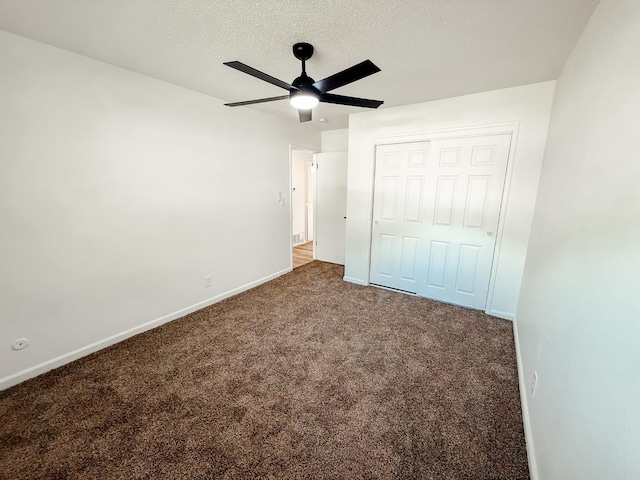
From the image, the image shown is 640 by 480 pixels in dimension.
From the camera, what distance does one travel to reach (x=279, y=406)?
1713mm

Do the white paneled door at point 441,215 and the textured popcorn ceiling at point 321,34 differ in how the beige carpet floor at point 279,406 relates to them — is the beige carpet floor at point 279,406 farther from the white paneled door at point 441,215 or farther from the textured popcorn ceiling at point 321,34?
the textured popcorn ceiling at point 321,34

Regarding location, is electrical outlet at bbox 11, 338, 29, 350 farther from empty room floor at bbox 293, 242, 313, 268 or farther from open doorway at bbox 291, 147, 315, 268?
open doorway at bbox 291, 147, 315, 268

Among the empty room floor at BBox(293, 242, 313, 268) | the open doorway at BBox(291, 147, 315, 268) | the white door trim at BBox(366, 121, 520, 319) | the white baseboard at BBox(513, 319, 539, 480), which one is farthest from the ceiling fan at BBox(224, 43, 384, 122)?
the open doorway at BBox(291, 147, 315, 268)

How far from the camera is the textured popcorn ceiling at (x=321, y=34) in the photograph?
57.1 inches

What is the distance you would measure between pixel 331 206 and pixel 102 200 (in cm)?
322

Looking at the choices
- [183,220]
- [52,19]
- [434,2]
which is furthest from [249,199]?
[434,2]

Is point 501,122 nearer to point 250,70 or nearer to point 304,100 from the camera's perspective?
point 304,100

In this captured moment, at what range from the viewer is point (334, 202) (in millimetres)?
4605

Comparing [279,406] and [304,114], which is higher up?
[304,114]

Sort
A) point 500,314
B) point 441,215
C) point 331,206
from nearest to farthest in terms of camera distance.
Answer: point 500,314 → point 441,215 → point 331,206

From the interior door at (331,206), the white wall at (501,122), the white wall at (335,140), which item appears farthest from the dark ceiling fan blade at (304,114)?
the white wall at (335,140)

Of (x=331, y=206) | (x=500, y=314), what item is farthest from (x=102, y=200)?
(x=500, y=314)

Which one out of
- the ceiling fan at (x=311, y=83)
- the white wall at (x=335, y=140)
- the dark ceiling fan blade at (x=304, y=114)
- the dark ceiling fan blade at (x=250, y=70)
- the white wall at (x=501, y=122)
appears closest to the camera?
the dark ceiling fan blade at (x=250, y=70)

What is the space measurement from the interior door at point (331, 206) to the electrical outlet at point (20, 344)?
3.78 meters
